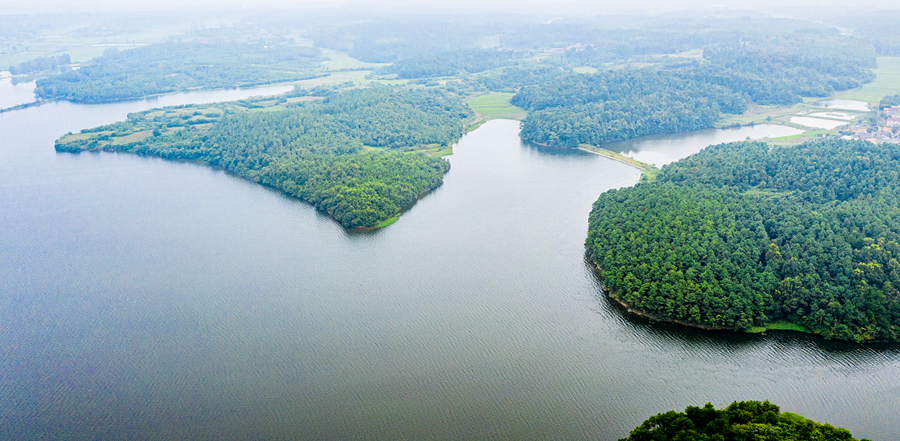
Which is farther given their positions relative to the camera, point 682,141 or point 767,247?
point 682,141

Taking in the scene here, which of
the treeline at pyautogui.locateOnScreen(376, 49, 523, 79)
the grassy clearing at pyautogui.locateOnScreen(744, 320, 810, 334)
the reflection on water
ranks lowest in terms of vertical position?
the grassy clearing at pyautogui.locateOnScreen(744, 320, 810, 334)

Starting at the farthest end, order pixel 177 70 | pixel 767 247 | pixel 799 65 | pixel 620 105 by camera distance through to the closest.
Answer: pixel 177 70 → pixel 799 65 → pixel 620 105 → pixel 767 247

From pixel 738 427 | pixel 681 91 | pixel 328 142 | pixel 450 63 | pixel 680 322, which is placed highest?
pixel 450 63

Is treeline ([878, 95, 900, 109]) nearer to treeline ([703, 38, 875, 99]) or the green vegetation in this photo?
treeline ([703, 38, 875, 99])

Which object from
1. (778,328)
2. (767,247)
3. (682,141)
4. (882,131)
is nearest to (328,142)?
(682,141)

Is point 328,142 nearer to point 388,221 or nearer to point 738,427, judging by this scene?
point 388,221

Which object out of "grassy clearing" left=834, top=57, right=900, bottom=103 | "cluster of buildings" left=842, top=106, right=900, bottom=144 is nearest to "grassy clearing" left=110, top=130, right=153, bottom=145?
"cluster of buildings" left=842, top=106, right=900, bottom=144

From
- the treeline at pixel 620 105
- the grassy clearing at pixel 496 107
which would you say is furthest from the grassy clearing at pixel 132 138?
the treeline at pixel 620 105

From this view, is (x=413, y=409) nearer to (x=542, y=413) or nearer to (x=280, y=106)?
(x=542, y=413)
